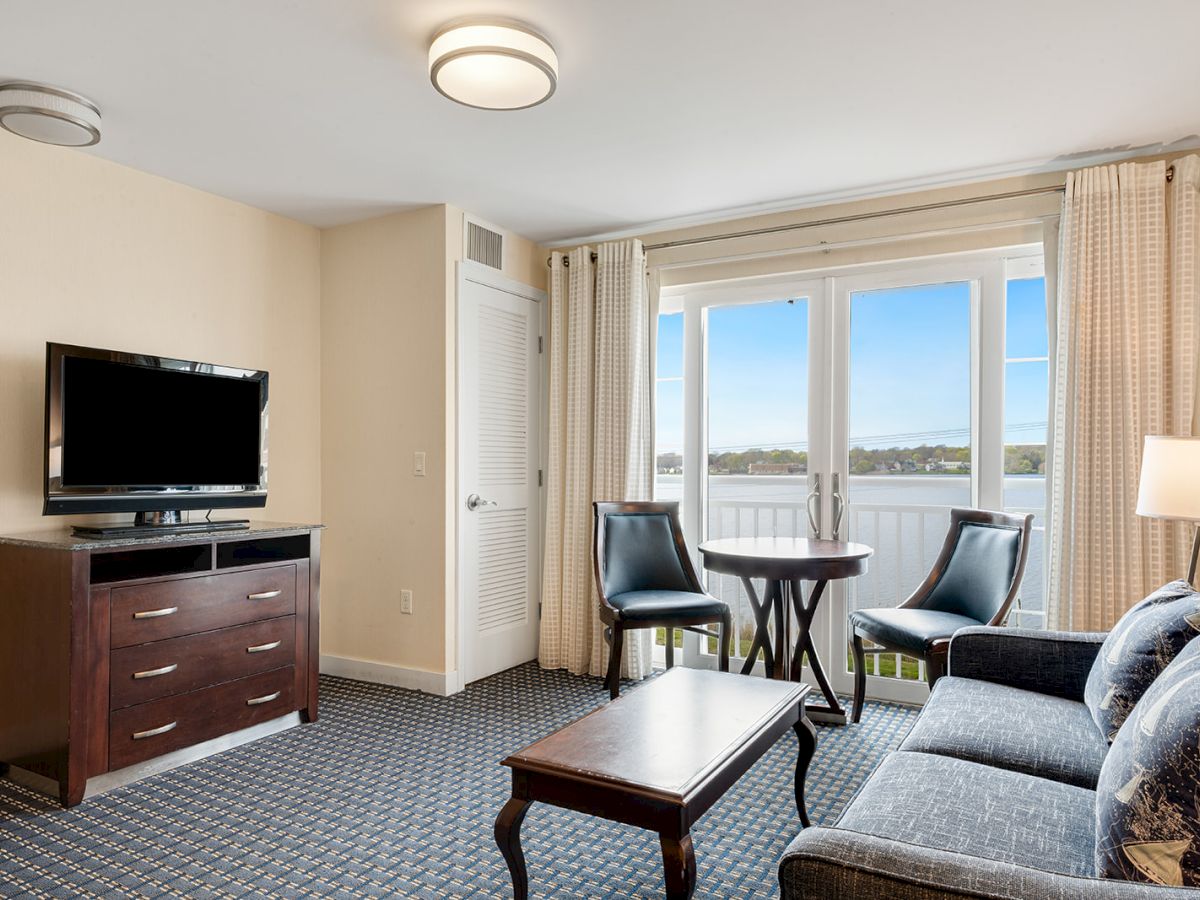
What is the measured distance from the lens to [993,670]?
2.39 metres

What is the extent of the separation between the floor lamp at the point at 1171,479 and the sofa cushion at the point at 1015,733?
0.77m

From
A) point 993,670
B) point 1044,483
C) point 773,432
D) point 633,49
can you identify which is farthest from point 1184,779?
point 773,432

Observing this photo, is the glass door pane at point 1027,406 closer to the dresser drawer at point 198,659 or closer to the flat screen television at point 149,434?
the dresser drawer at point 198,659

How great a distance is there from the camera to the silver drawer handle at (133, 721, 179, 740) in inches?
109

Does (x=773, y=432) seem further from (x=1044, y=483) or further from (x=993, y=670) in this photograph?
(x=993, y=670)

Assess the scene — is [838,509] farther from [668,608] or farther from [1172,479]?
[1172,479]

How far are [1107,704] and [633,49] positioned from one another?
2.26 m

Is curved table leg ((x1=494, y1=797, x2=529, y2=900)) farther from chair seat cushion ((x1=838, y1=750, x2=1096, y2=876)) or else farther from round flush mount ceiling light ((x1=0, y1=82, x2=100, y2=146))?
round flush mount ceiling light ((x1=0, y1=82, x2=100, y2=146))

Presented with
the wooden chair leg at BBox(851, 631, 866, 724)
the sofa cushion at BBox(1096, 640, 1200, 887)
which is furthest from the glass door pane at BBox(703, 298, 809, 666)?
the sofa cushion at BBox(1096, 640, 1200, 887)

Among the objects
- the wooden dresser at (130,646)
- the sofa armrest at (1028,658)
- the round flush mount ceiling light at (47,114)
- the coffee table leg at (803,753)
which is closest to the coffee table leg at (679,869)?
the coffee table leg at (803,753)

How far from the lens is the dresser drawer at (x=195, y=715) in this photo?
2734mm

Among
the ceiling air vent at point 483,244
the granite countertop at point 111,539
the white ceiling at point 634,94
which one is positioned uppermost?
the white ceiling at point 634,94

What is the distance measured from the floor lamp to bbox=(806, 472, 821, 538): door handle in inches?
59.0

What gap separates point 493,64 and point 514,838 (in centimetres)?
218
